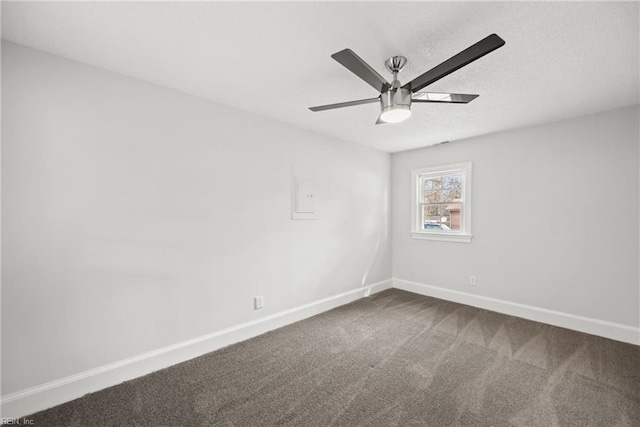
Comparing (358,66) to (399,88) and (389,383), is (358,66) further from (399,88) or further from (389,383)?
(389,383)

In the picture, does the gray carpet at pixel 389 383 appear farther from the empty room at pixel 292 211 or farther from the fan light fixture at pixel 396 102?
the fan light fixture at pixel 396 102

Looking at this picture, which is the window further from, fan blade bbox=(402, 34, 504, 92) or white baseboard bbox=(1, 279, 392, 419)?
fan blade bbox=(402, 34, 504, 92)

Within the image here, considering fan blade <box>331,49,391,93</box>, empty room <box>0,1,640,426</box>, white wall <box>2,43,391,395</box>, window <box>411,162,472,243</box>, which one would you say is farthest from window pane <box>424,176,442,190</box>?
fan blade <box>331,49,391,93</box>

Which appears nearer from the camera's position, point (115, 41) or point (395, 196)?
point (115, 41)

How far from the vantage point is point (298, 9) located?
1.49 metres

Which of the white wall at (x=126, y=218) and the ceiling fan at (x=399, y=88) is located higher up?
the ceiling fan at (x=399, y=88)

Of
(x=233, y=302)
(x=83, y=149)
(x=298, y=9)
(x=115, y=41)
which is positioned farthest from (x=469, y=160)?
(x=83, y=149)

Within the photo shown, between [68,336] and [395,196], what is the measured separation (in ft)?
14.5

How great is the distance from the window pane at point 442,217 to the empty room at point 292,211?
12.0 inches

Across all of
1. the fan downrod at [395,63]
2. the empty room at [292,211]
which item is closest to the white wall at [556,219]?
the empty room at [292,211]

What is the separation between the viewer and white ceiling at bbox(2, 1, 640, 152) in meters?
1.50

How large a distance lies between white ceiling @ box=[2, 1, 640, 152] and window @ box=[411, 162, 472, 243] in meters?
1.55

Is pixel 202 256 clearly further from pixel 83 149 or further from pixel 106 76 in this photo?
pixel 106 76

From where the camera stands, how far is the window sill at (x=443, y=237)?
13.0 feet
